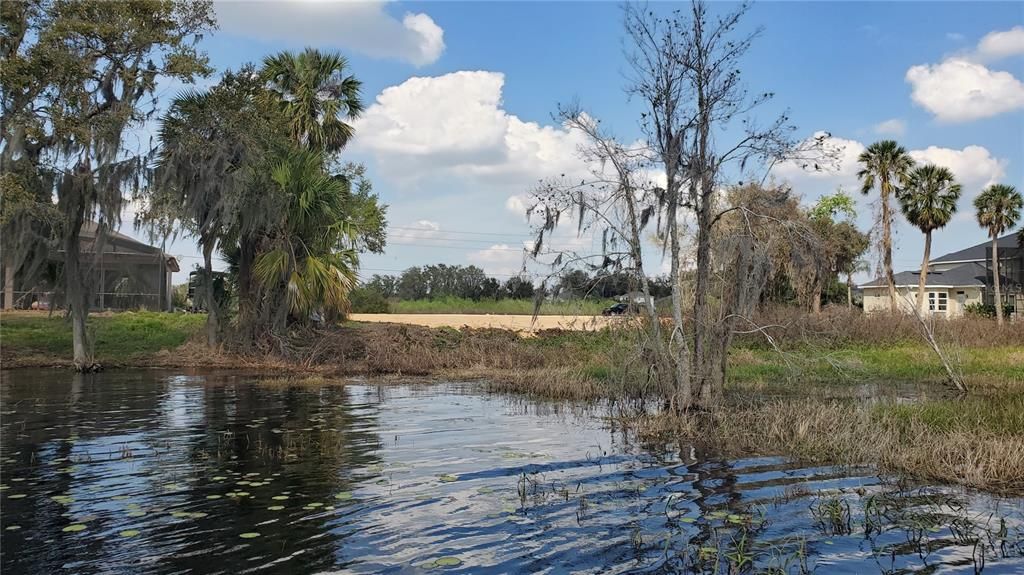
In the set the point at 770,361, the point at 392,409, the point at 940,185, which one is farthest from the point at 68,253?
the point at 940,185

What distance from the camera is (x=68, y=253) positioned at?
21828 millimetres

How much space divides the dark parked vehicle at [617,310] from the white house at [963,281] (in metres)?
29.2

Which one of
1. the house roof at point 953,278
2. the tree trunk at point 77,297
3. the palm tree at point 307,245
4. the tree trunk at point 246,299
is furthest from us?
the house roof at point 953,278

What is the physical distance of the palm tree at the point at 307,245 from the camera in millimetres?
22766

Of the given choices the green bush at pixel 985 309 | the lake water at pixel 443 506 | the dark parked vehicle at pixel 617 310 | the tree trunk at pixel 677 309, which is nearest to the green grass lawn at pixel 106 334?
the lake water at pixel 443 506

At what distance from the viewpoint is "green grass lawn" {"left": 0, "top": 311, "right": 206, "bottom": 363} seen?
81.3 feet

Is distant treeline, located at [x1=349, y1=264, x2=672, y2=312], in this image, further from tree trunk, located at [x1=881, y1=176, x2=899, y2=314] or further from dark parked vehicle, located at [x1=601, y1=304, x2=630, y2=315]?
tree trunk, located at [x1=881, y1=176, x2=899, y2=314]

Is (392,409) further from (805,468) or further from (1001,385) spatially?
(1001,385)

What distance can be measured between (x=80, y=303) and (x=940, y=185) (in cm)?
3686

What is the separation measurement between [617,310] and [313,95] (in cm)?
1899

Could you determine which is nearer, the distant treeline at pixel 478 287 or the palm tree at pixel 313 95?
the distant treeline at pixel 478 287

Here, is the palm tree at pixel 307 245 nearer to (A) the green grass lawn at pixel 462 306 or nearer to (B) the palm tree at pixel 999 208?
(A) the green grass lawn at pixel 462 306

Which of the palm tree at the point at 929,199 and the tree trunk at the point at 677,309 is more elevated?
the palm tree at the point at 929,199

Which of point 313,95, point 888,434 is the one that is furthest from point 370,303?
point 888,434
